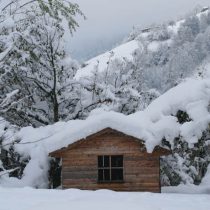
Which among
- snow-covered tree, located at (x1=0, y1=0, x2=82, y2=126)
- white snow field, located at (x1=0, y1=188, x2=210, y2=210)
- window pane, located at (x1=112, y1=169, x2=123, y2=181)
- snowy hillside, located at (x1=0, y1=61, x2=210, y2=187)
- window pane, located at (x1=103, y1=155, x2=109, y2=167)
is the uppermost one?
snow-covered tree, located at (x1=0, y1=0, x2=82, y2=126)

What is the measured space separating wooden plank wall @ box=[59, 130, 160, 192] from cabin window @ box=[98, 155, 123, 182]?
0.81 feet

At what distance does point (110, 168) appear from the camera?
19281 mm

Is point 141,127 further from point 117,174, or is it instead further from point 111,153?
point 117,174

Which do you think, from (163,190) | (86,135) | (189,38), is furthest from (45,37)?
(189,38)

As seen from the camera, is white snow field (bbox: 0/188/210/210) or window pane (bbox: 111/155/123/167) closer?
white snow field (bbox: 0/188/210/210)

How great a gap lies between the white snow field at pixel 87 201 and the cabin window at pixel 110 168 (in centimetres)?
667

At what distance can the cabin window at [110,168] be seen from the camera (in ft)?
63.4

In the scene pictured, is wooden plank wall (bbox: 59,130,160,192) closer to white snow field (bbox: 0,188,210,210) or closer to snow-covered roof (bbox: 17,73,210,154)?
snow-covered roof (bbox: 17,73,210,154)

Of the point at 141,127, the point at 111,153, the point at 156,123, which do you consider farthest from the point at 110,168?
the point at 156,123

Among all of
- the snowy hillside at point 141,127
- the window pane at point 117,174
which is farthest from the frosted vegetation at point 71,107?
the window pane at point 117,174

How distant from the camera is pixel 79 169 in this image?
1938 cm

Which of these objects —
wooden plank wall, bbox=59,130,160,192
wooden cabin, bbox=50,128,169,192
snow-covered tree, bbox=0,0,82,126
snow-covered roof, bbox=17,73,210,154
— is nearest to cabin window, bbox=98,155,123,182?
wooden cabin, bbox=50,128,169,192

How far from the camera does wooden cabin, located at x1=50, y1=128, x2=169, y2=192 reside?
19.1 m

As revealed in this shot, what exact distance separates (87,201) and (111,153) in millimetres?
9272
